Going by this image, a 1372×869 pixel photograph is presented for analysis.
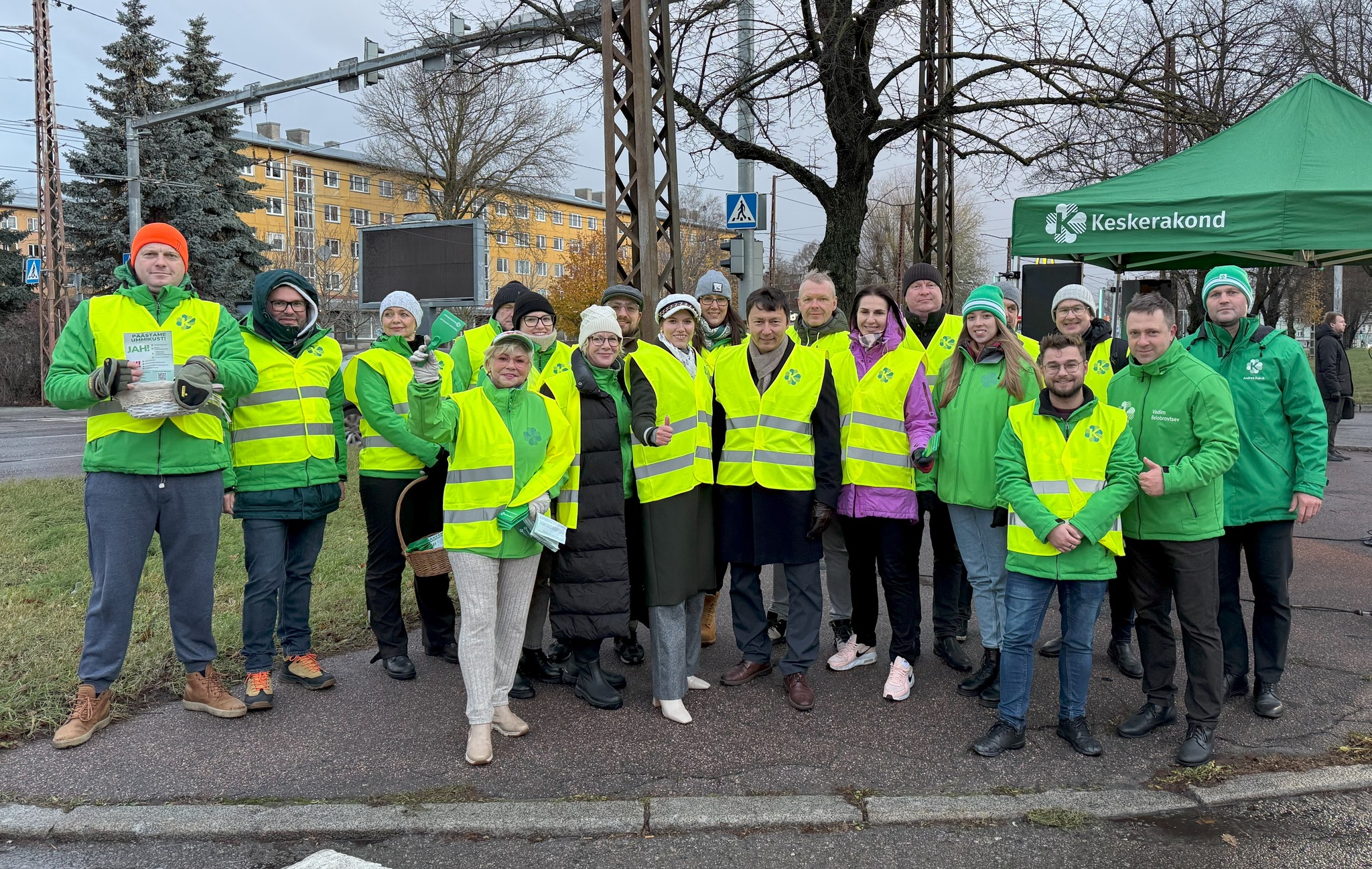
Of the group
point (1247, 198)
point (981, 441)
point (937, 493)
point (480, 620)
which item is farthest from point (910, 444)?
point (1247, 198)

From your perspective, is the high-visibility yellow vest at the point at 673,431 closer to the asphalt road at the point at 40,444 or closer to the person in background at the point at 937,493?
the person in background at the point at 937,493

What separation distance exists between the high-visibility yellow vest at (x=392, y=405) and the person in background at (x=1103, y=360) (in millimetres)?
3389

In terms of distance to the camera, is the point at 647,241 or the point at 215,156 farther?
the point at 215,156

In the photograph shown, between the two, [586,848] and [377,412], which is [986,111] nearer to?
[377,412]

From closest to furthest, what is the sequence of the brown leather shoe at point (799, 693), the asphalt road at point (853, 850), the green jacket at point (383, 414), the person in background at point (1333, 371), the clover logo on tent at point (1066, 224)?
the asphalt road at point (853, 850), the brown leather shoe at point (799, 693), the green jacket at point (383, 414), the clover logo on tent at point (1066, 224), the person in background at point (1333, 371)

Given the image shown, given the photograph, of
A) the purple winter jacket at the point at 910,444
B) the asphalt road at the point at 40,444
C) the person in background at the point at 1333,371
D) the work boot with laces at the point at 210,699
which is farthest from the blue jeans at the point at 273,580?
the person in background at the point at 1333,371

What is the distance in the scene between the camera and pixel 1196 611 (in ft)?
13.8

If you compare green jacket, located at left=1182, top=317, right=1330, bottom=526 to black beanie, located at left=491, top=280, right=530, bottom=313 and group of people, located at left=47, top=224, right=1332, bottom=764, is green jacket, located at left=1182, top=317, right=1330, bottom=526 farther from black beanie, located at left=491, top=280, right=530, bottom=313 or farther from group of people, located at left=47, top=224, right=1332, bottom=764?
black beanie, located at left=491, top=280, right=530, bottom=313

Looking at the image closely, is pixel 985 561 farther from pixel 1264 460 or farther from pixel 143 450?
pixel 143 450

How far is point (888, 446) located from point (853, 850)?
2.15 metres

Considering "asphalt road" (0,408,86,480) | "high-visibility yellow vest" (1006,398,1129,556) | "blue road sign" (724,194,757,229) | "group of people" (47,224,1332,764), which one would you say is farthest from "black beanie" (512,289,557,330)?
"asphalt road" (0,408,86,480)

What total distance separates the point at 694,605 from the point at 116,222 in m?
32.1

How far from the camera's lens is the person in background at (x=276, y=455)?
187 inches

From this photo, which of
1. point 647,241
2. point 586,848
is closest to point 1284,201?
point 647,241
